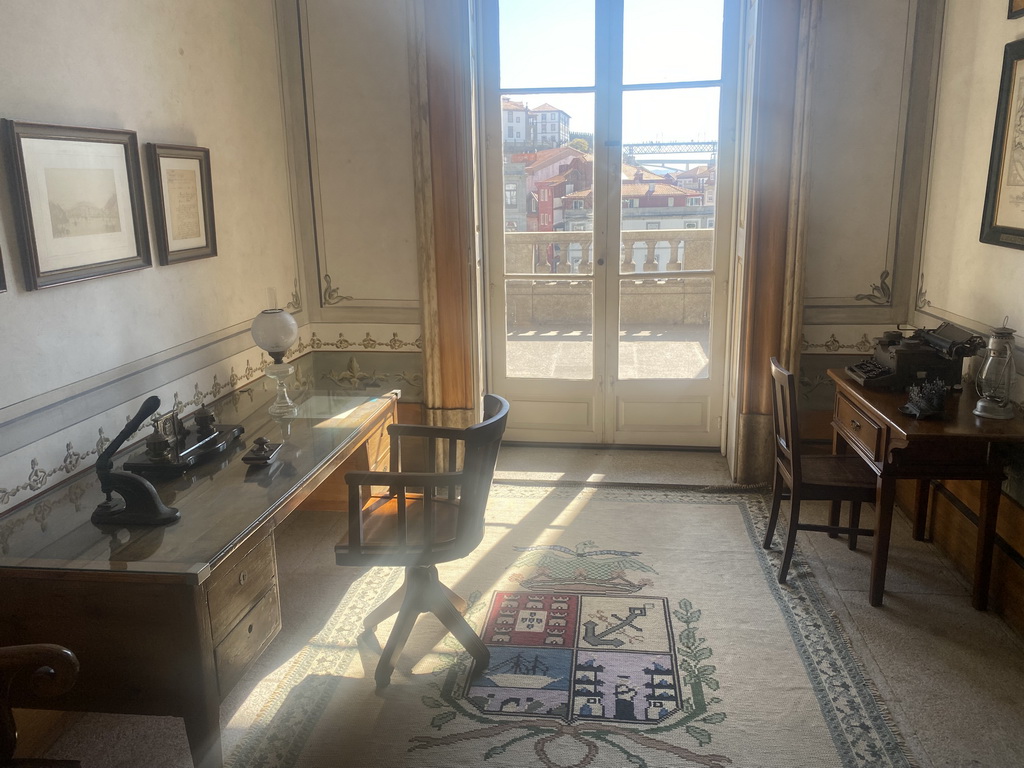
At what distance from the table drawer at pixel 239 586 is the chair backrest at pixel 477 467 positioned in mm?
521

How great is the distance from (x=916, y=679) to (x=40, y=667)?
2.21 m

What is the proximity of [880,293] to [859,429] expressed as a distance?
1.02 m

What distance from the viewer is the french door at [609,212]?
3711mm

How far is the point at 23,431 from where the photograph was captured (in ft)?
6.65

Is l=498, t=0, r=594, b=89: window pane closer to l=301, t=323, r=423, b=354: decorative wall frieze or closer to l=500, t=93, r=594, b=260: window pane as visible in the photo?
l=500, t=93, r=594, b=260: window pane

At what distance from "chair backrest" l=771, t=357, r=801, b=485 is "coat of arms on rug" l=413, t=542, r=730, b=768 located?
61cm

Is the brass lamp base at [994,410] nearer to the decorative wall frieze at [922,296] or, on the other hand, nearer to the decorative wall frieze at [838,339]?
the decorative wall frieze at [922,296]

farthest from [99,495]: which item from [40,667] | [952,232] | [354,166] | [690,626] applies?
[952,232]

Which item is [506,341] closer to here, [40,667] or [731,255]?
[731,255]

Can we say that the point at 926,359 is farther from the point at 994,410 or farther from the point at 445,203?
the point at 445,203

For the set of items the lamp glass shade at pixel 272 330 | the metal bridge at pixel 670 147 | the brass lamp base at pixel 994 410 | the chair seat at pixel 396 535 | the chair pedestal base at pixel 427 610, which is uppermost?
the metal bridge at pixel 670 147

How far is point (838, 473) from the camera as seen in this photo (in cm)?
282

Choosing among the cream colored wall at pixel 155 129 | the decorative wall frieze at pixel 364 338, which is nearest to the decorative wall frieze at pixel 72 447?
the cream colored wall at pixel 155 129

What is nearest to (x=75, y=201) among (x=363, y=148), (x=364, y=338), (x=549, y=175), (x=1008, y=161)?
(x=363, y=148)
